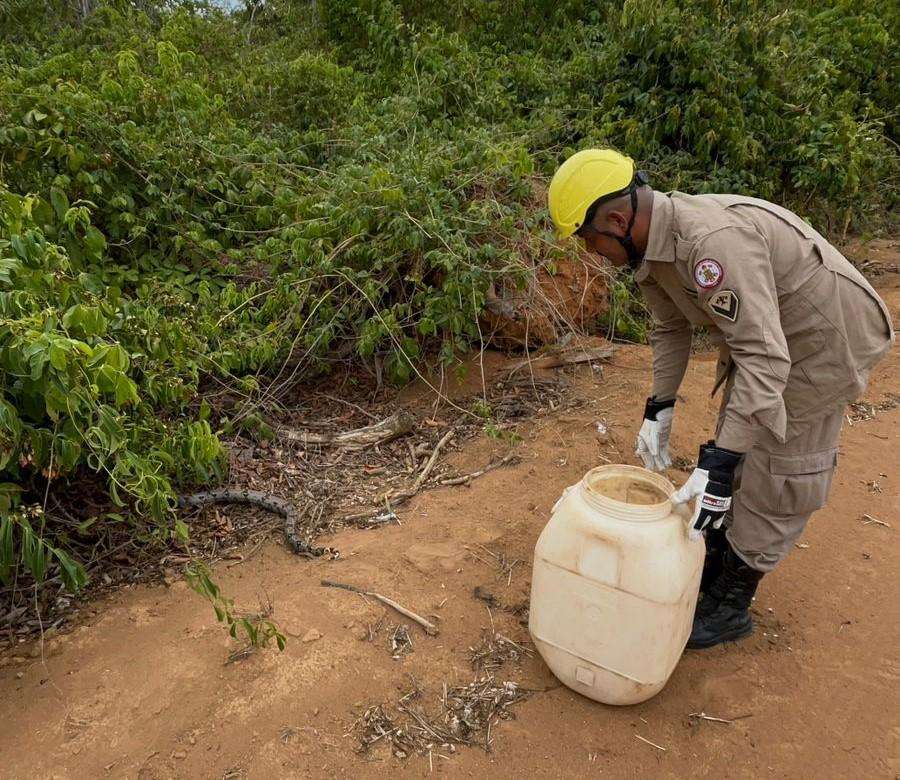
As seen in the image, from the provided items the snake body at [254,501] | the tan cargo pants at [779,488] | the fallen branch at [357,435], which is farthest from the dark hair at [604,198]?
the fallen branch at [357,435]

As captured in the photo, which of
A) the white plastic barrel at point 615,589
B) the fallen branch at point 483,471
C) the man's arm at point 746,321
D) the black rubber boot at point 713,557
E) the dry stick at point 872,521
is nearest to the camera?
the man's arm at point 746,321

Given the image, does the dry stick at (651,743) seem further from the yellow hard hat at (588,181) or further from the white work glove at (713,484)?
the yellow hard hat at (588,181)

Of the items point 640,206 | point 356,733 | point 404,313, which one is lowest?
point 356,733

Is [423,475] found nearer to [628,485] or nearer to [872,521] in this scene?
[628,485]

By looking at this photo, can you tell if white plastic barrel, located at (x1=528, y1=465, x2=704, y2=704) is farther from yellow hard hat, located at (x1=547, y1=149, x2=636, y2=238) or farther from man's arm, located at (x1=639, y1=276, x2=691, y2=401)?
yellow hard hat, located at (x1=547, y1=149, x2=636, y2=238)

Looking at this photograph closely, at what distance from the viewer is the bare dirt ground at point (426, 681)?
79.5 inches

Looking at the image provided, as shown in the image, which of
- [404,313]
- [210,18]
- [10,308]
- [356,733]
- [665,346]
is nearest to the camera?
[10,308]

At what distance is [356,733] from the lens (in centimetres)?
208

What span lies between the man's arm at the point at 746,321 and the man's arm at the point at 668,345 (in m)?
0.62

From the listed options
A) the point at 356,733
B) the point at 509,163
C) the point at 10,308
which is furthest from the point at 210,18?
the point at 356,733

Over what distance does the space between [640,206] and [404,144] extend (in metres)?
3.31

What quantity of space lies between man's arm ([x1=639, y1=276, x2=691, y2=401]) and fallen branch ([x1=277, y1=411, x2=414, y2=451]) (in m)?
1.60

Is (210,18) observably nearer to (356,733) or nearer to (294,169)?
(294,169)

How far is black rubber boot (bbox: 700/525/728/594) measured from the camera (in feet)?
8.52
